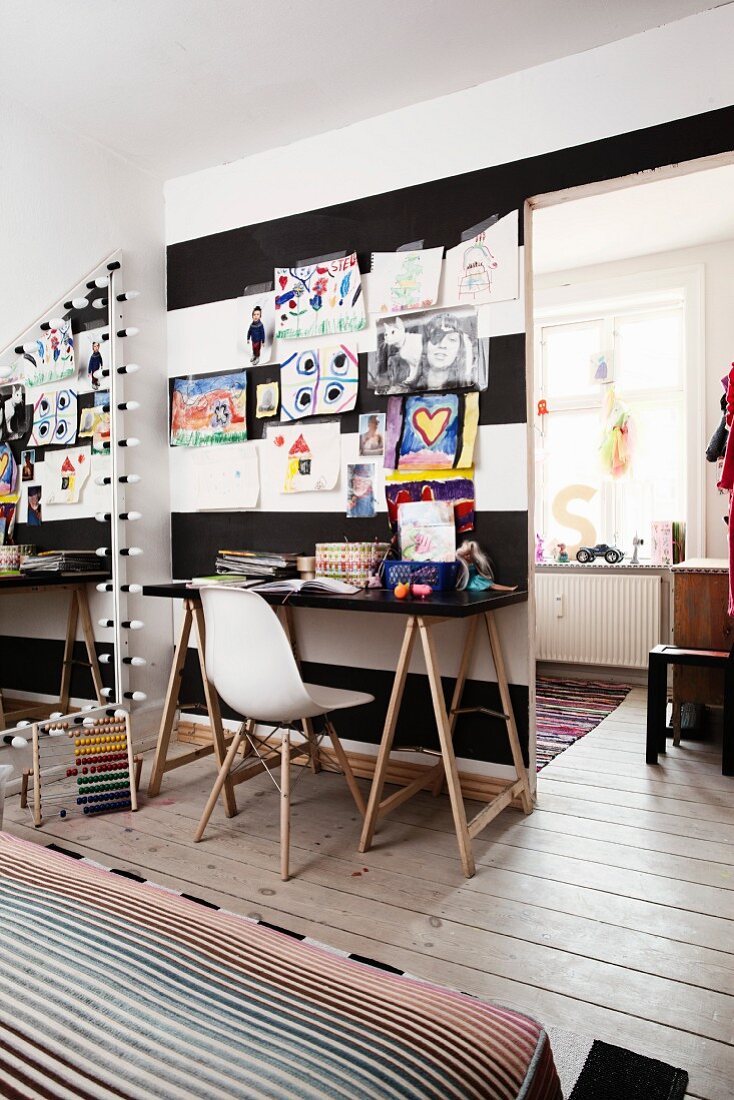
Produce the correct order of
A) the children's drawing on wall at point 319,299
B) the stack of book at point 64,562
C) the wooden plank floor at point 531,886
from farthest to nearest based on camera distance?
the children's drawing on wall at point 319,299, the stack of book at point 64,562, the wooden plank floor at point 531,886

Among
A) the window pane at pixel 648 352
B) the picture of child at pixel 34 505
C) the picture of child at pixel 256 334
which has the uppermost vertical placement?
the window pane at pixel 648 352

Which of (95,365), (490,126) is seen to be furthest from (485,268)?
(95,365)

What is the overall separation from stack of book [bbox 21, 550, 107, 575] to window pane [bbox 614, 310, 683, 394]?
12.2 feet

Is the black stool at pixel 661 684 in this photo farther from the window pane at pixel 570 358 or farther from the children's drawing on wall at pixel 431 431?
the window pane at pixel 570 358

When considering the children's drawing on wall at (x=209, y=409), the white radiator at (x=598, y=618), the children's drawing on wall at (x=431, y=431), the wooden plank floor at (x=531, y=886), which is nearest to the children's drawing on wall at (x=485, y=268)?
the children's drawing on wall at (x=431, y=431)

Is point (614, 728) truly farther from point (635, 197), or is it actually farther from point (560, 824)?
point (635, 197)

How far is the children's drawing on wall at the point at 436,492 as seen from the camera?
2.83 m

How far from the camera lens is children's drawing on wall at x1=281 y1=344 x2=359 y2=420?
3.06 metres

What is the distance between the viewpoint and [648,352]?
204 inches

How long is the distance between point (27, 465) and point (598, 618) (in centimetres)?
361

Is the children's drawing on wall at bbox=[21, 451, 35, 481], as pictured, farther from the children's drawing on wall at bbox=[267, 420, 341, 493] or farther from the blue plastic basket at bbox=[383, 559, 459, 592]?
the blue plastic basket at bbox=[383, 559, 459, 592]

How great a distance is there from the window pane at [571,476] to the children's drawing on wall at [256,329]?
2840 millimetres

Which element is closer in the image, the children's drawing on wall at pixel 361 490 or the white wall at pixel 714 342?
the children's drawing on wall at pixel 361 490

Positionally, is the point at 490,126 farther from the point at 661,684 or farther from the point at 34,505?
the point at 661,684
